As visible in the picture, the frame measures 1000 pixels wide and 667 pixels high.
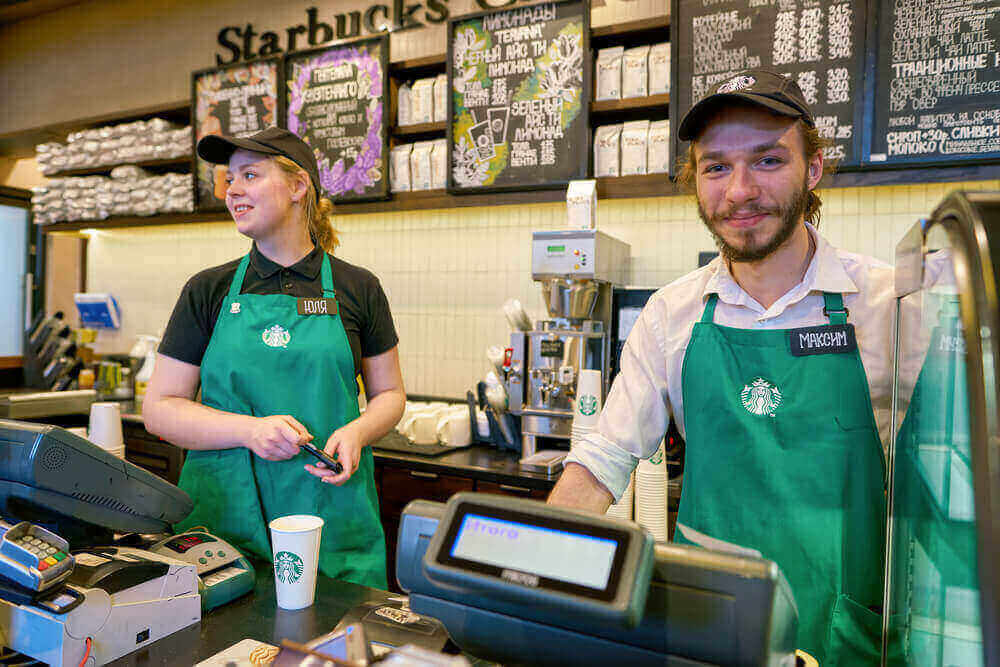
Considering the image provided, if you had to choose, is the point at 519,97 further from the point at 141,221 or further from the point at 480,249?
the point at 141,221

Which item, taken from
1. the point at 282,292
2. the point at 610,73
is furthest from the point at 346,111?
the point at 282,292

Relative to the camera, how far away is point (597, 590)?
538mm

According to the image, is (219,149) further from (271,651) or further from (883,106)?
(883,106)

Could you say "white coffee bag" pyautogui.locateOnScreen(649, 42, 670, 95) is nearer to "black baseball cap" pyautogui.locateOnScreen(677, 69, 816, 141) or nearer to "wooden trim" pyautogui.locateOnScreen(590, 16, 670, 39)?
"wooden trim" pyautogui.locateOnScreen(590, 16, 670, 39)

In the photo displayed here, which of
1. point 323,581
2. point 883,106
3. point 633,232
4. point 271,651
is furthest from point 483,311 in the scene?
point 271,651

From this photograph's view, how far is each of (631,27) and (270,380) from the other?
238 cm

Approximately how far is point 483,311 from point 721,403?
251 centimetres

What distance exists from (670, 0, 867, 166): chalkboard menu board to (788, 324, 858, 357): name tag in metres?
1.72

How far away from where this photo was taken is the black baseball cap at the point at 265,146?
1781mm

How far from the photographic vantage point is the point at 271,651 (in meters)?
1.05

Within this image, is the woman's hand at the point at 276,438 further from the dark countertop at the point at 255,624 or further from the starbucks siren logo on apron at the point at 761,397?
the starbucks siren logo on apron at the point at 761,397

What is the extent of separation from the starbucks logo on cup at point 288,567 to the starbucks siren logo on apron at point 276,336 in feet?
2.33

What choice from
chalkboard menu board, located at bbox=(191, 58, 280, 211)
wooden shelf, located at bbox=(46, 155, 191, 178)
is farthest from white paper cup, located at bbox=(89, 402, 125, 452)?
wooden shelf, located at bbox=(46, 155, 191, 178)

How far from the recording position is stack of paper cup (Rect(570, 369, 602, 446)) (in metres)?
2.60
